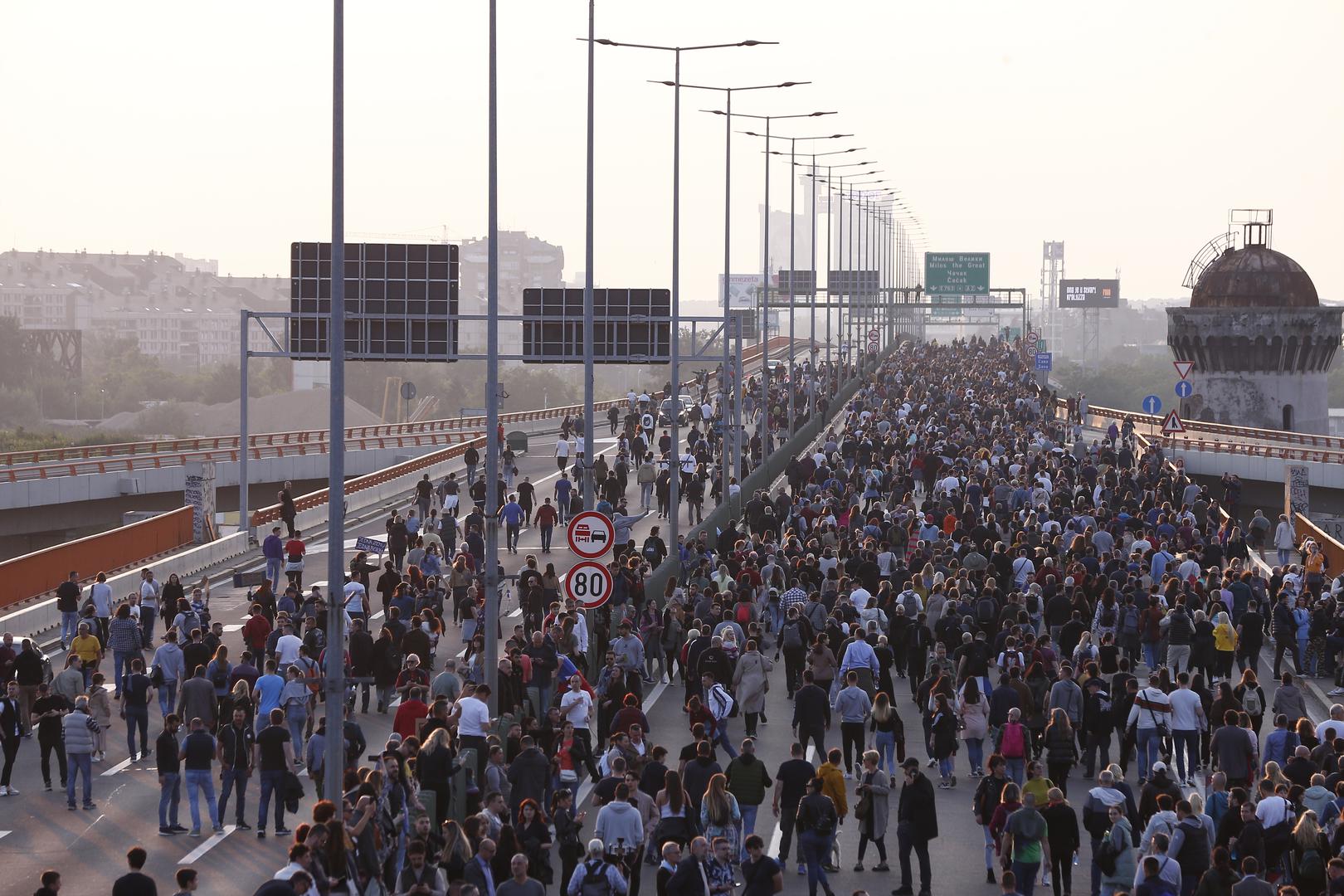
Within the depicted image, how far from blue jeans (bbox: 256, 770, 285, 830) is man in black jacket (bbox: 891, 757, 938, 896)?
5.72 metres

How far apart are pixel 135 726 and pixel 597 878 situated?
10.3 m

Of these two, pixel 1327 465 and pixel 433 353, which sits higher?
pixel 433 353

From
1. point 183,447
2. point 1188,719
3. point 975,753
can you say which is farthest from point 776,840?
point 183,447

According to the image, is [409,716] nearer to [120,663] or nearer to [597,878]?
[597,878]

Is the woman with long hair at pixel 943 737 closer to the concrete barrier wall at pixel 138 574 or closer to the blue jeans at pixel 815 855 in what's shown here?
the blue jeans at pixel 815 855

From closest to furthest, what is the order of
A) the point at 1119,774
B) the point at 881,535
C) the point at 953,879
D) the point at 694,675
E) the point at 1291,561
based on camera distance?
the point at 1119,774
the point at 953,879
the point at 694,675
the point at 881,535
the point at 1291,561

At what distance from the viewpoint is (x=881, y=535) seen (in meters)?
30.8

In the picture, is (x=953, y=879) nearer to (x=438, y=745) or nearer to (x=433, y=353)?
(x=438, y=745)

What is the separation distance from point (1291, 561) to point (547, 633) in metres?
22.9

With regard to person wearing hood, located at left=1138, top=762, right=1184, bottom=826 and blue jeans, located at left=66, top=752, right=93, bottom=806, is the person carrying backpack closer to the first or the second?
person wearing hood, located at left=1138, top=762, right=1184, bottom=826

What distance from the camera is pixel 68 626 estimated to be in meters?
28.5

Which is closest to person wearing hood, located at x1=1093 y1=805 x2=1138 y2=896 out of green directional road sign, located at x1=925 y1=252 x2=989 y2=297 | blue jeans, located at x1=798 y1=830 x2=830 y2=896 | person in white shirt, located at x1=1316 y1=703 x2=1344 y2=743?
blue jeans, located at x1=798 y1=830 x2=830 y2=896

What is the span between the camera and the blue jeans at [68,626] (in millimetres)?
28297

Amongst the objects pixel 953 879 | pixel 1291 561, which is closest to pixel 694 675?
pixel 953 879
